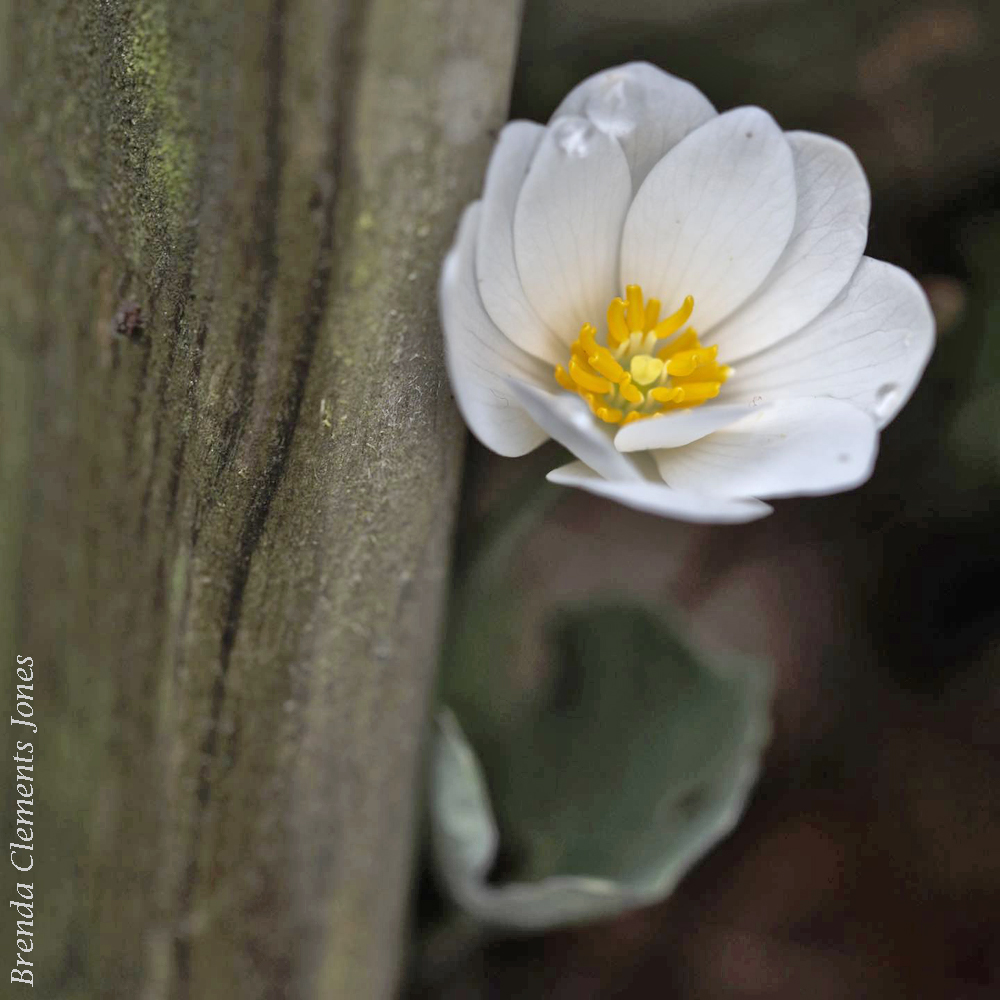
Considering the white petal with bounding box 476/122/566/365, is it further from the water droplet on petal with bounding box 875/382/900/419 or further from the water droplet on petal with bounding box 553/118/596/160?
the water droplet on petal with bounding box 875/382/900/419

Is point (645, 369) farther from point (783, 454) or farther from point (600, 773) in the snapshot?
point (600, 773)

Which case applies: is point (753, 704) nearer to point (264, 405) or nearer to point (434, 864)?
point (434, 864)

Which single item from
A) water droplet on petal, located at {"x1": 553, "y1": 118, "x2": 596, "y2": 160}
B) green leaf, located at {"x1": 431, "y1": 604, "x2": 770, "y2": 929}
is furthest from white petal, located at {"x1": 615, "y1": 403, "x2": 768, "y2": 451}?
green leaf, located at {"x1": 431, "y1": 604, "x2": 770, "y2": 929}

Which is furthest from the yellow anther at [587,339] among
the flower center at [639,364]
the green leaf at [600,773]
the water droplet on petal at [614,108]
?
the green leaf at [600,773]

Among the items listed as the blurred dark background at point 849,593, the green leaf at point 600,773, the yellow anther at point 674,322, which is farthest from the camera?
the blurred dark background at point 849,593

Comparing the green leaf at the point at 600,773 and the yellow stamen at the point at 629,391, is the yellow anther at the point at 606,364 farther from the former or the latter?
the green leaf at the point at 600,773

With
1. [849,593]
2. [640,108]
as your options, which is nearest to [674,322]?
[640,108]
